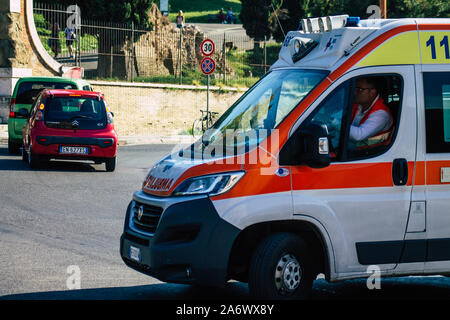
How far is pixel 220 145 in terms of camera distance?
252 inches

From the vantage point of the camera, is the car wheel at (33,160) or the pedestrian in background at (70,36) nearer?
the car wheel at (33,160)

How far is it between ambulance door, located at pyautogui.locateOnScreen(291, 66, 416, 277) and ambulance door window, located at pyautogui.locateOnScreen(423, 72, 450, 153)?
0.13 metres

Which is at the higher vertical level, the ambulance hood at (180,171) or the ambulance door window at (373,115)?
the ambulance door window at (373,115)

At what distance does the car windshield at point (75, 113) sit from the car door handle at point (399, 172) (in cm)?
1064

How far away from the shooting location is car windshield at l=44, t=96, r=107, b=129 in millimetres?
15938

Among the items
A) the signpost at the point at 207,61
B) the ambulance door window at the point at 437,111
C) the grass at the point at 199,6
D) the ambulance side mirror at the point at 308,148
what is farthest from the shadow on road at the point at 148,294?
the grass at the point at 199,6

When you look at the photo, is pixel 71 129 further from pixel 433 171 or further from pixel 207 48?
pixel 207 48

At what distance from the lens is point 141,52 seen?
3234 centimetres

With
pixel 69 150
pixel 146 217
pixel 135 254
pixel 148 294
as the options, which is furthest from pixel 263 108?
pixel 69 150

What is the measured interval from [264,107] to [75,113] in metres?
10.0

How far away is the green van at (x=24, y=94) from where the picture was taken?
18984mm

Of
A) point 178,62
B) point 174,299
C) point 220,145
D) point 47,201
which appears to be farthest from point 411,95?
point 178,62

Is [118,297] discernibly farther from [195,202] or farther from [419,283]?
[419,283]

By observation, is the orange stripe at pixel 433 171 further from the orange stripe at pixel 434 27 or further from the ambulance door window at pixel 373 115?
the orange stripe at pixel 434 27
